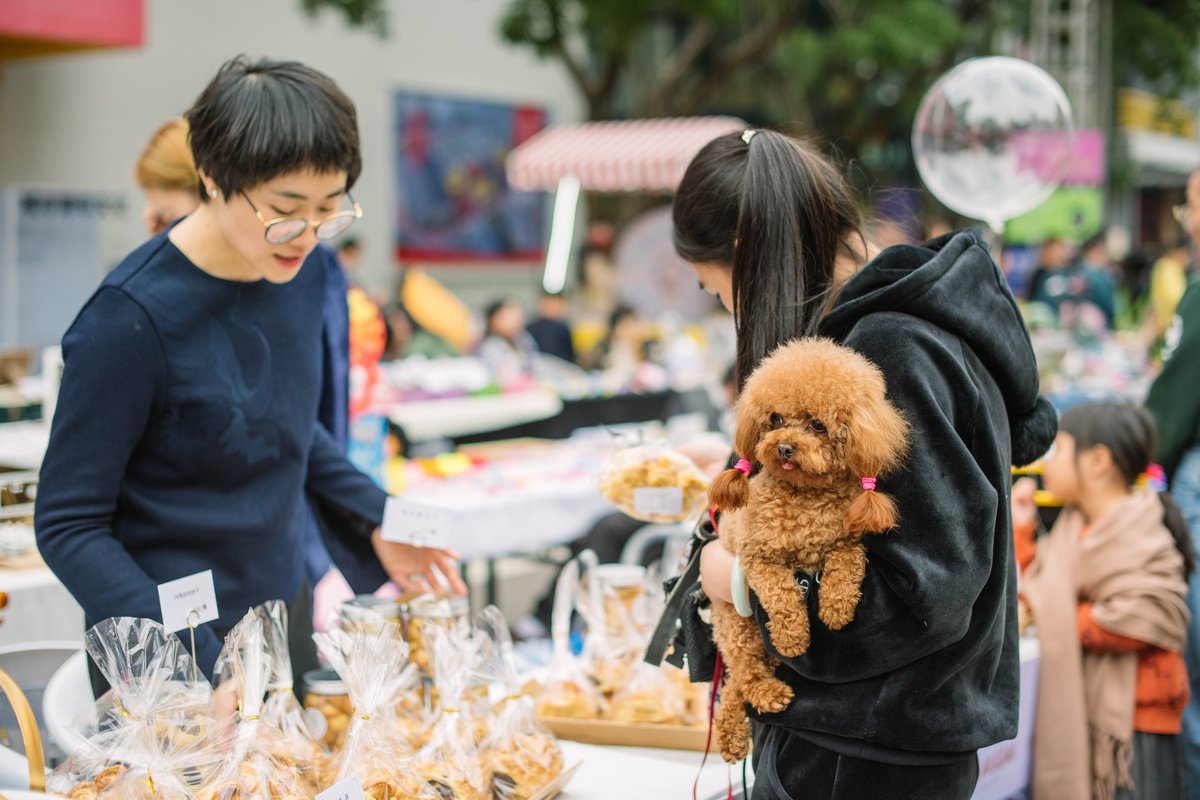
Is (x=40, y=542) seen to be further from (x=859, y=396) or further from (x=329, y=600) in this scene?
(x=329, y=600)

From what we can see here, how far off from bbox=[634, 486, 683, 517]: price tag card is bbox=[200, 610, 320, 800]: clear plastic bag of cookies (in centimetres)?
70

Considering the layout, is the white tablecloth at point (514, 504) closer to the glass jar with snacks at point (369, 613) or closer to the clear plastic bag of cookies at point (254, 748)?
the glass jar with snacks at point (369, 613)

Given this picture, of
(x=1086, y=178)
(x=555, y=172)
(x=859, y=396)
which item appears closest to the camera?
(x=859, y=396)

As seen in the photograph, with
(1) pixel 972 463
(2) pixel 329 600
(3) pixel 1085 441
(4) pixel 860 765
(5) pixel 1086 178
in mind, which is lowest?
(2) pixel 329 600

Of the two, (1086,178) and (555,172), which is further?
(555,172)

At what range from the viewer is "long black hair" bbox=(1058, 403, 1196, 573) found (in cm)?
276

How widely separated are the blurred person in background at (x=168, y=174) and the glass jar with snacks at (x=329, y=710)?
122 centimetres

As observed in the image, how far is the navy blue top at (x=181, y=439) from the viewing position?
1585mm

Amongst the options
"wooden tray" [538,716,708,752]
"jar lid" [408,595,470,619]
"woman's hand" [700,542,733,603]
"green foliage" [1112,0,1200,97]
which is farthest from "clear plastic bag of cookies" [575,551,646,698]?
"green foliage" [1112,0,1200,97]

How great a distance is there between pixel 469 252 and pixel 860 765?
501 inches

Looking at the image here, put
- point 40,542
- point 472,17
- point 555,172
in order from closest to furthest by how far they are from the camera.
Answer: point 40,542 → point 555,172 → point 472,17

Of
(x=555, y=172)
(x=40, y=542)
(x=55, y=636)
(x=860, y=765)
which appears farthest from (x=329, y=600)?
(x=555, y=172)

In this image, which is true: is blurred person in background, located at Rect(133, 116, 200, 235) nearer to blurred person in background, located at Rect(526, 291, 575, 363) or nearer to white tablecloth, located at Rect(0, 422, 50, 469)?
white tablecloth, located at Rect(0, 422, 50, 469)

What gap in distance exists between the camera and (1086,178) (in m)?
9.36
